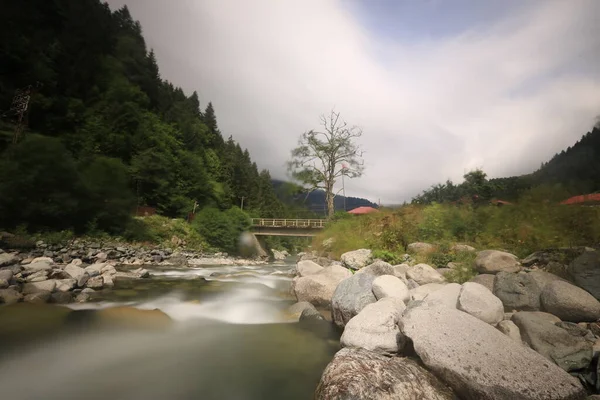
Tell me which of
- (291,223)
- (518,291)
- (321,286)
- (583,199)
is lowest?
(321,286)

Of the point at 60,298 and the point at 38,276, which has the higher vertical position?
the point at 38,276

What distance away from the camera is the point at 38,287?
7203 mm

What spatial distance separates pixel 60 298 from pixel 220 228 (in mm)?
25499

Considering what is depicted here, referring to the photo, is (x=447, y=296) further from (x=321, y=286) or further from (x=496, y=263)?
(x=321, y=286)

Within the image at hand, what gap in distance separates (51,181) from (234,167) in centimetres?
4452

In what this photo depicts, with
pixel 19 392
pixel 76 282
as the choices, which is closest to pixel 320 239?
pixel 76 282

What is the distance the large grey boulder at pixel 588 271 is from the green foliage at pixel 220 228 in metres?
A: 31.1

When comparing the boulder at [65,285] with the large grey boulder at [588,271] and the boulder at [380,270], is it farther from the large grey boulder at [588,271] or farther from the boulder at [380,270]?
the large grey boulder at [588,271]

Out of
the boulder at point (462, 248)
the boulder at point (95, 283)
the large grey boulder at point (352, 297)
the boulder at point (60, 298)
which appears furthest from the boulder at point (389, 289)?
the boulder at point (95, 283)

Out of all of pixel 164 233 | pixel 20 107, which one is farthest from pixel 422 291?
pixel 20 107

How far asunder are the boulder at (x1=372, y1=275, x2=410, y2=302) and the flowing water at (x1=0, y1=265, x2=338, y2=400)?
1.44m

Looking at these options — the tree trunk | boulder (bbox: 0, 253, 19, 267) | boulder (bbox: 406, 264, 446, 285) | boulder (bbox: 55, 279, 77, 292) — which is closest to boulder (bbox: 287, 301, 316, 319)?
boulder (bbox: 406, 264, 446, 285)

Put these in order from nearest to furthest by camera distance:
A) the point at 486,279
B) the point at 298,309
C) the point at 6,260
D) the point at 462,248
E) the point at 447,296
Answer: the point at 447,296, the point at 486,279, the point at 298,309, the point at 462,248, the point at 6,260

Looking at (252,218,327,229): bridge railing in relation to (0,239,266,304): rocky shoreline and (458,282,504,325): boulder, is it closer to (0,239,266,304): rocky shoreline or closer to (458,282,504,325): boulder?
(0,239,266,304): rocky shoreline
